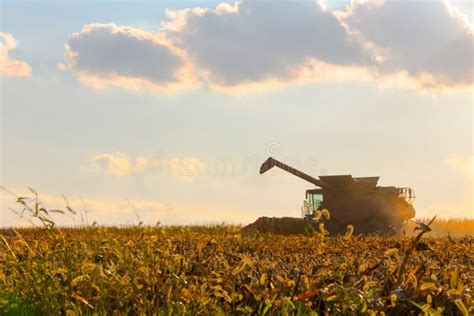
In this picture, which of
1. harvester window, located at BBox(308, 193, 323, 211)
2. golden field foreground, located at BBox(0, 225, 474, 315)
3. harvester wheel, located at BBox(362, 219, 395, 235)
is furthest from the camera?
harvester window, located at BBox(308, 193, 323, 211)

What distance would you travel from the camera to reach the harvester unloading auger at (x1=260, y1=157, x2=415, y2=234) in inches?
1133

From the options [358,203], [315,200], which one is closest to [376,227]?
[358,203]

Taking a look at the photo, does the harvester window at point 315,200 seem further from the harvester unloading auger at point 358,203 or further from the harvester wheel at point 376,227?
the harvester wheel at point 376,227

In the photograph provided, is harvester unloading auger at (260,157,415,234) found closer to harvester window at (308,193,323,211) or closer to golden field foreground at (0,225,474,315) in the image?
harvester window at (308,193,323,211)

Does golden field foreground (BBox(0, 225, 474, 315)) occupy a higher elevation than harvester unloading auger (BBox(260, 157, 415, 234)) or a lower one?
lower

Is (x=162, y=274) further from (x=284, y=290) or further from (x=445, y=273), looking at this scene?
(x=445, y=273)

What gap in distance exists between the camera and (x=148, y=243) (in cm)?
644

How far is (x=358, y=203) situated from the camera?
28.9 meters

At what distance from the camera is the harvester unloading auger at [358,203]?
28781 millimetres

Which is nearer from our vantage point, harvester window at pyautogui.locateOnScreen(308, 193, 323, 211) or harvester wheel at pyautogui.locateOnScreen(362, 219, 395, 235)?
harvester wheel at pyautogui.locateOnScreen(362, 219, 395, 235)

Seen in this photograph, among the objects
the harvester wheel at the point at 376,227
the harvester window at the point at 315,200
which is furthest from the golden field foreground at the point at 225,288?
the harvester window at the point at 315,200

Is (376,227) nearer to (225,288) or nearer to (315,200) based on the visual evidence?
(315,200)

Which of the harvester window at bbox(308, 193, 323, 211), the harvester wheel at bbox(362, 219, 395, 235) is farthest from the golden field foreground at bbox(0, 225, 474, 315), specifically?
the harvester window at bbox(308, 193, 323, 211)

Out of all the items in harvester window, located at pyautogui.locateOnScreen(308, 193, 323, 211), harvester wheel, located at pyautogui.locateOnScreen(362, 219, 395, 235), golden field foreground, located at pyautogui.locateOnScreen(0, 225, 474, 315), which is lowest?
golden field foreground, located at pyautogui.locateOnScreen(0, 225, 474, 315)
